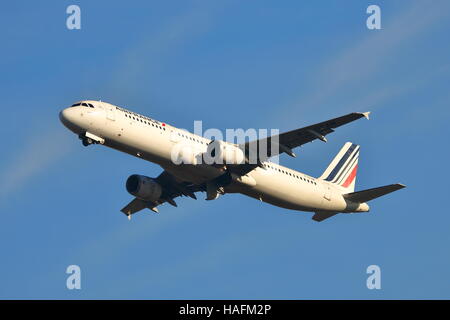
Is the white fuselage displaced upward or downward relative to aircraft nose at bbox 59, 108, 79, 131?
downward

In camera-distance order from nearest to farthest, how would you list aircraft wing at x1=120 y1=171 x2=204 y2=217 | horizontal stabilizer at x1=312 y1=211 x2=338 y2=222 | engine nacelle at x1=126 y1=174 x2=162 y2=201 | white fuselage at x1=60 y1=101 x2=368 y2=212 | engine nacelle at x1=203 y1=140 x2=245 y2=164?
white fuselage at x1=60 y1=101 x2=368 y2=212 → engine nacelle at x1=203 y1=140 x2=245 y2=164 → engine nacelle at x1=126 y1=174 x2=162 y2=201 → aircraft wing at x1=120 y1=171 x2=204 y2=217 → horizontal stabilizer at x1=312 y1=211 x2=338 y2=222

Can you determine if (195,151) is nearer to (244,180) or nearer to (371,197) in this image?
(244,180)

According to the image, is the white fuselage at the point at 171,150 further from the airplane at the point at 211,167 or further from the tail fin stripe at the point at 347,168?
the tail fin stripe at the point at 347,168

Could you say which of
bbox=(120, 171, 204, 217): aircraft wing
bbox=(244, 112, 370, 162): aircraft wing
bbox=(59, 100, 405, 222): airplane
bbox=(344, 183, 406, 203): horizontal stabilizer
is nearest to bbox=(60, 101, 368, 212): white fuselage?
bbox=(59, 100, 405, 222): airplane

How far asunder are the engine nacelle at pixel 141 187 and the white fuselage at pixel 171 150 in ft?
15.1

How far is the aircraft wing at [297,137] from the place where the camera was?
62.2 m

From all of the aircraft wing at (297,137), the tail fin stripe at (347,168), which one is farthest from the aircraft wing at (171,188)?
the tail fin stripe at (347,168)

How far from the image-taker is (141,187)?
70.3 m

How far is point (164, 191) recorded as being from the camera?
72062 millimetres

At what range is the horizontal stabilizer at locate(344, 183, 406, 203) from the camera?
6912cm

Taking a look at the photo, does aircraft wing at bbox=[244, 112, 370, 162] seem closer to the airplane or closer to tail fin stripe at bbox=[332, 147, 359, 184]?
the airplane

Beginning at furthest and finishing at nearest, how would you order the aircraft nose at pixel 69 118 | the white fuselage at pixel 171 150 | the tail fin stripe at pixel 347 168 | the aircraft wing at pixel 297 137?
1. the tail fin stripe at pixel 347 168
2. the aircraft wing at pixel 297 137
3. the white fuselage at pixel 171 150
4. the aircraft nose at pixel 69 118

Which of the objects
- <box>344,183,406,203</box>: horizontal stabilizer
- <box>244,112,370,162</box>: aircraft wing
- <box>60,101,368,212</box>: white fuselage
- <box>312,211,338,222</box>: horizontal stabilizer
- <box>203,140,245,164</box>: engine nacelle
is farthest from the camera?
<box>312,211,338,222</box>: horizontal stabilizer

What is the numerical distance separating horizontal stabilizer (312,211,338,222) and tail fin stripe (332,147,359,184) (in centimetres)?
370
